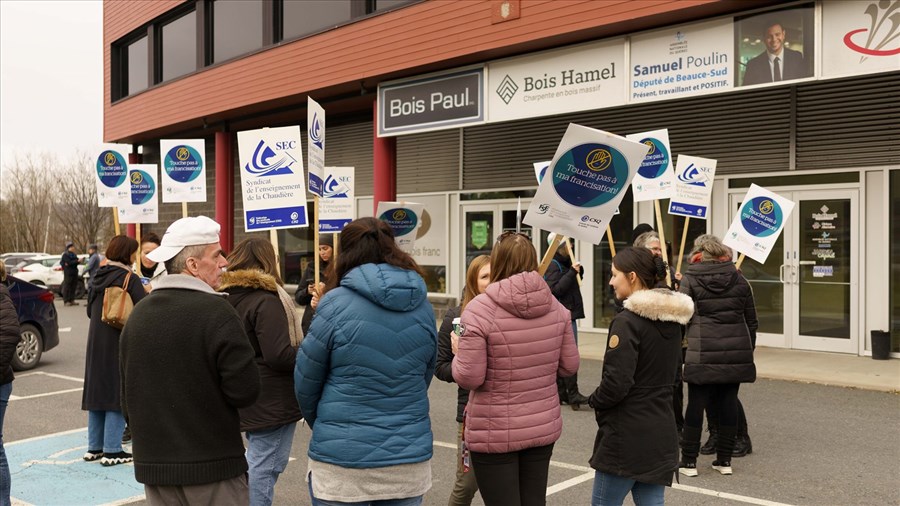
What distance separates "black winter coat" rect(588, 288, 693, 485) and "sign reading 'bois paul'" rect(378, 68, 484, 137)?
10682 millimetres

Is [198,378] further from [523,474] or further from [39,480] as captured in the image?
[39,480]

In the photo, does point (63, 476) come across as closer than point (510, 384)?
No

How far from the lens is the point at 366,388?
329 centimetres

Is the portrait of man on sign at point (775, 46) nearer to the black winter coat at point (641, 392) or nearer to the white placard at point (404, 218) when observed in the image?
the white placard at point (404, 218)

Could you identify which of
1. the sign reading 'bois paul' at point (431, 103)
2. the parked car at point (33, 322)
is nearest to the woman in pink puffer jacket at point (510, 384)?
the parked car at point (33, 322)

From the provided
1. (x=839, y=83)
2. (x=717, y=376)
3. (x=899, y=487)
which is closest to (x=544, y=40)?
(x=839, y=83)

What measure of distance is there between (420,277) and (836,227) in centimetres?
1091

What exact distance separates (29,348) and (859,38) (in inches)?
489

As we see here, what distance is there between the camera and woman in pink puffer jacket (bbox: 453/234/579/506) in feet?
12.4

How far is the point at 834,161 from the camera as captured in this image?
12281 mm

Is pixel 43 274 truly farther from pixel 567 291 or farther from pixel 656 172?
pixel 656 172

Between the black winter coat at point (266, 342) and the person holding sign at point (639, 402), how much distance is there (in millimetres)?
1713

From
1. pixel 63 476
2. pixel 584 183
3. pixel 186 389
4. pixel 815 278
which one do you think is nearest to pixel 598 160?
pixel 584 183

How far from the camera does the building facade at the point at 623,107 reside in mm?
11227
